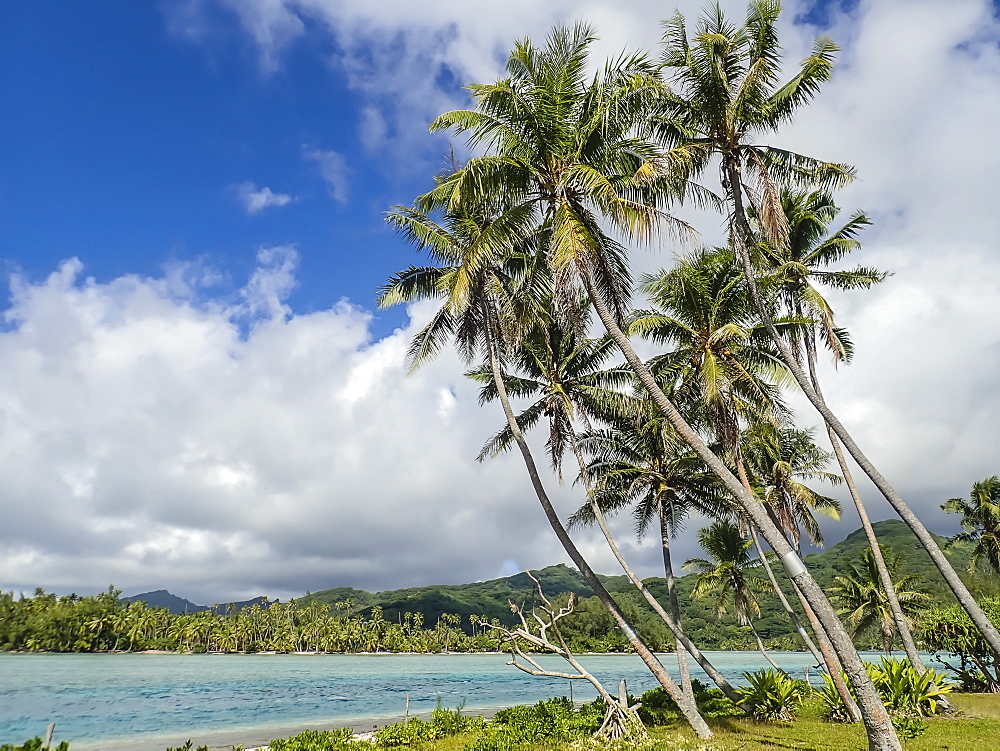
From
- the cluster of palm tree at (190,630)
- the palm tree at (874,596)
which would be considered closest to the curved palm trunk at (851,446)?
the palm tree at (874,596)

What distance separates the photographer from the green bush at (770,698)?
49.5ft

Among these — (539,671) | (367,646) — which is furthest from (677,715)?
(367,646)

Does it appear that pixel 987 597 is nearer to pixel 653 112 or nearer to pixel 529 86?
pixel 653 112

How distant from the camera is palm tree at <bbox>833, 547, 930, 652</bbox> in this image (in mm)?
28438

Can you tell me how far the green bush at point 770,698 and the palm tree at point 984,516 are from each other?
59.4 feet

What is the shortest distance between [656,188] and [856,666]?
9629mm

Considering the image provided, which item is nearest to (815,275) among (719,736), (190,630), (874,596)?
(719,736)

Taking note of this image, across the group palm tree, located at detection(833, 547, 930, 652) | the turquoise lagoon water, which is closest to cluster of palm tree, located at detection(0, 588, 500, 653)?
the turquoise lagoon water

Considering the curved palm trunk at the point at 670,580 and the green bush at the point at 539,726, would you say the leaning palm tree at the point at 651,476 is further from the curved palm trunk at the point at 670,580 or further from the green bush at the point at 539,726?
the green bush at the point at 539,726

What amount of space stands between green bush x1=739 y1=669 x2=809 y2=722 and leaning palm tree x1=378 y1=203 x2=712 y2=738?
3079 millimetres

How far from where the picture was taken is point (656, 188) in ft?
42.3

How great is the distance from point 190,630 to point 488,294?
337 ft

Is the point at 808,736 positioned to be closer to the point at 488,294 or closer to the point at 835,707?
the point at 835,707

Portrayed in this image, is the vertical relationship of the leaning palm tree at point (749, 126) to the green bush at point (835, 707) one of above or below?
above
